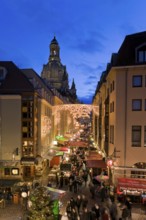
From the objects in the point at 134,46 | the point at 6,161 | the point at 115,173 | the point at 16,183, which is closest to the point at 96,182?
the point at 115,173

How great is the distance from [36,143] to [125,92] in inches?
606

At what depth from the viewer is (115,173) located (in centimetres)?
2597

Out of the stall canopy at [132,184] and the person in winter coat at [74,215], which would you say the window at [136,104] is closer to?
the stall canopy at [132,184]

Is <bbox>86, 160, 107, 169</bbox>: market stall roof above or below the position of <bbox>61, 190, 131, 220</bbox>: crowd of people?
above

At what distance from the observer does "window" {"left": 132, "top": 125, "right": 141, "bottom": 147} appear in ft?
84.6

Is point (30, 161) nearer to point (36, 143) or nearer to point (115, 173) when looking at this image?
point (36, 143)

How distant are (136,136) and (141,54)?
8.36m

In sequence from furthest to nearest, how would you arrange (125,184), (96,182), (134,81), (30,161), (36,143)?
(36,143) → (30,161) → (96,182) → (134,81) → (125,184)

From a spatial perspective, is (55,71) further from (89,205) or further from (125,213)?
(125,213)

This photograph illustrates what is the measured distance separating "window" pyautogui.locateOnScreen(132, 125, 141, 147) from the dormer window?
6677 millimetres

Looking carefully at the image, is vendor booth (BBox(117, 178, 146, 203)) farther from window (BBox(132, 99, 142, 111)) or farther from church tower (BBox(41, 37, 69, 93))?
church tower (BBox(41, 37, 69, 93))

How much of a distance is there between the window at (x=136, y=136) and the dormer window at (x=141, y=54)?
21.9 feet

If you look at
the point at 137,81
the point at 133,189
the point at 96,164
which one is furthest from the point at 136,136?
the point at 133,189

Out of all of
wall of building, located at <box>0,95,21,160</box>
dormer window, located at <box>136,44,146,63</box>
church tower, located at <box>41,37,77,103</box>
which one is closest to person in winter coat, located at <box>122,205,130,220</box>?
dormer window, located at <box>136,44,146,63</box>
